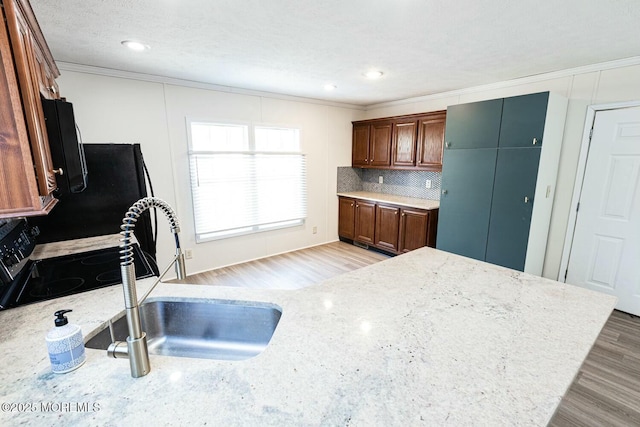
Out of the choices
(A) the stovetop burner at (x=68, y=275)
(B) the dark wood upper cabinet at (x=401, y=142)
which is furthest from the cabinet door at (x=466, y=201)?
(A) the stovetop burner at (x=68, y=275)

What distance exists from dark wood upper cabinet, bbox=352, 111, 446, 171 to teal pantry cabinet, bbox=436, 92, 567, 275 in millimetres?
467

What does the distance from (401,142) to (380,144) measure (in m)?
0.41

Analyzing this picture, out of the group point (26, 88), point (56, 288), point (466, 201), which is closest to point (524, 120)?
point (466, 201)

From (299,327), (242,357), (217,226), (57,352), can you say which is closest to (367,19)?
(299,327)

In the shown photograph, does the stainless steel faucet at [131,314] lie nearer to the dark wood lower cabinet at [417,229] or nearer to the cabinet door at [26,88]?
the cabinet door at [26,88]

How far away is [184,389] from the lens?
0.77 meters

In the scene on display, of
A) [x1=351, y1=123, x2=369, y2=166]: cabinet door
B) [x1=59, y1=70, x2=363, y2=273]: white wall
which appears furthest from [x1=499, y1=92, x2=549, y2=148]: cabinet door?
[x1=59, y1=70, x2=363, y2=273]: white wall

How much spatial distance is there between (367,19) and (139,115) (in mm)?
2629

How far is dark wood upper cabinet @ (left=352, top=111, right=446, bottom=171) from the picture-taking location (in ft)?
12.7

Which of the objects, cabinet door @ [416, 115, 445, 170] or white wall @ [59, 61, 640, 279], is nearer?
white wall @ [59, 61, 640, 279]

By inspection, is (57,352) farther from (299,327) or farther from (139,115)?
(139,115)

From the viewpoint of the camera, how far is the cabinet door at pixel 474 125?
301 centimetres

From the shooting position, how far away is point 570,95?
9.60 feet

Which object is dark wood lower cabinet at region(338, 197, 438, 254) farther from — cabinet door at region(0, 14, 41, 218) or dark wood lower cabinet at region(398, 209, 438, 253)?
cabinet door at region(0, 14, 41, 218)
